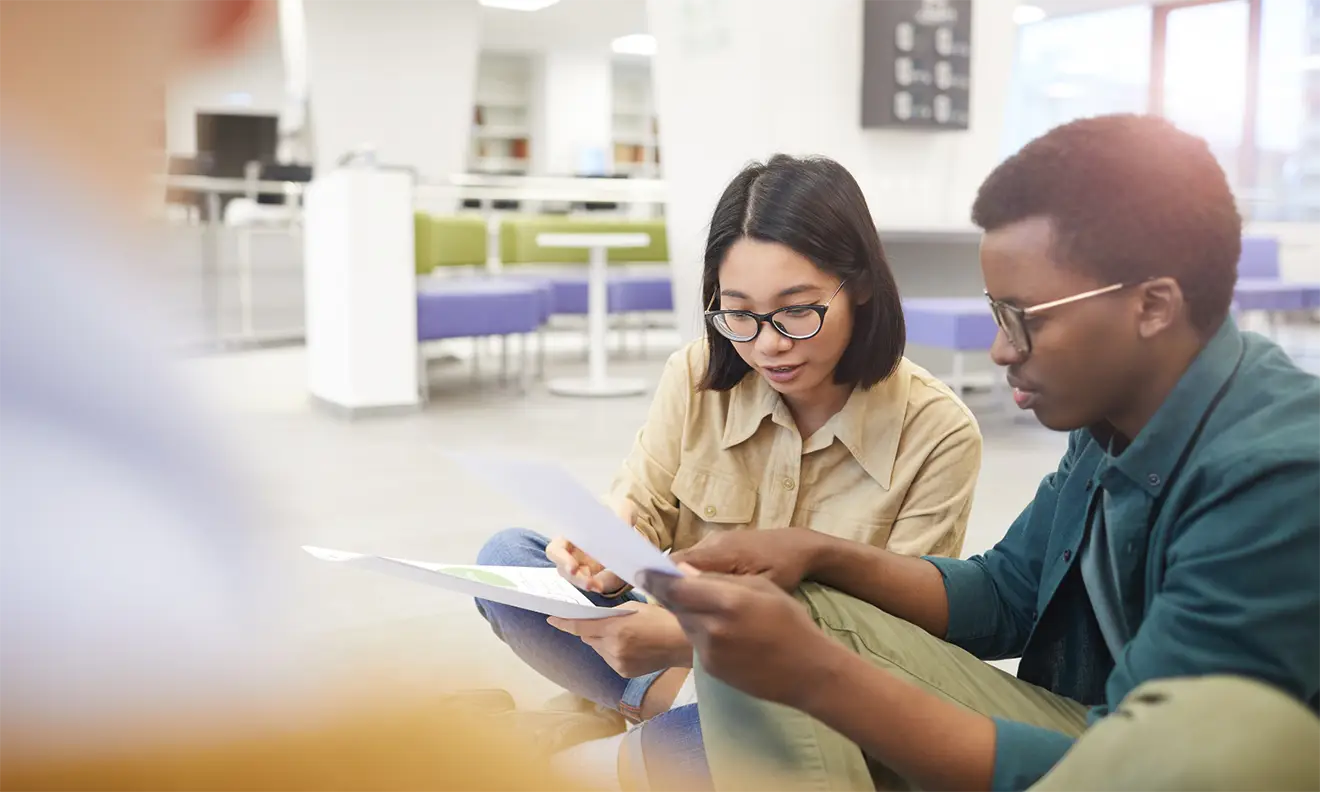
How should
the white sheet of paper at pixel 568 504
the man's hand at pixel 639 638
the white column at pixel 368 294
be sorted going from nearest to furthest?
the white sheet of paper at pixel 568 504, the man's hand at pixel 639 638, the white column at pixel 368 294

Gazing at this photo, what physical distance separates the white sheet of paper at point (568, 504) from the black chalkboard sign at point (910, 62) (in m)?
4.59

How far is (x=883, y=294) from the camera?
1388 mm

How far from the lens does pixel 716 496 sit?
141cm

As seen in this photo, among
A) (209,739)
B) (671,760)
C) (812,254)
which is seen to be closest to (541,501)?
(209,739)

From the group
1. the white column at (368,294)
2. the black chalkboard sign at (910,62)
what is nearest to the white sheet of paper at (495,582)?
the white column at (368,294)

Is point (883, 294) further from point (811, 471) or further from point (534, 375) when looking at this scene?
point (534, 375)

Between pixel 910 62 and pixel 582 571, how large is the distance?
4234 millimetres

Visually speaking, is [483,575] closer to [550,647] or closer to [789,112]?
[550,647]

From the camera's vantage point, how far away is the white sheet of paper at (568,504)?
628 mm

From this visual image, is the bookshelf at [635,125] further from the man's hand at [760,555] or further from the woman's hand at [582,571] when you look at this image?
the man's hand at [760,555]

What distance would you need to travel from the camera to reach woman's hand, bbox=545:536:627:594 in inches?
48.4

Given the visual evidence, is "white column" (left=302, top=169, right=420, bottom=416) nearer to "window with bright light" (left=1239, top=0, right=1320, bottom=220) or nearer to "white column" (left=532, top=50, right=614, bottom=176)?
"window with bright light" (left=1239, top=0, right=1320, bottom=220)

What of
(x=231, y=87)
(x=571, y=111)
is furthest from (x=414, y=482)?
(x=571, y=111)

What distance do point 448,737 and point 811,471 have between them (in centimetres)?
108
